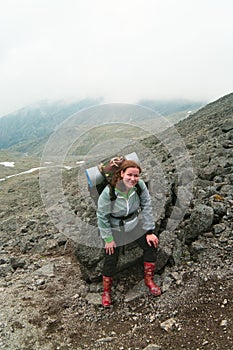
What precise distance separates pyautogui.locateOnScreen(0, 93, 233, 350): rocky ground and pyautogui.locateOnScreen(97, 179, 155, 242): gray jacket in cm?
153

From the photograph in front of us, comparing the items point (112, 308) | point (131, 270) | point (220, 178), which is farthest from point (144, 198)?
point (220, 178)

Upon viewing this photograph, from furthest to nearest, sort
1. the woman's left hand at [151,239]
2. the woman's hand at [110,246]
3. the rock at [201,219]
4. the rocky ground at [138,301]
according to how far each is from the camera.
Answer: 1. the rock at [201,219]
2. the woman's left hand at [151,239]
3. the woman's hand at [110,246]
4. the rocky ground at [138,301]

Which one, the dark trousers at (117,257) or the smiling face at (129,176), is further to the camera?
the dark trousers at (117,257)

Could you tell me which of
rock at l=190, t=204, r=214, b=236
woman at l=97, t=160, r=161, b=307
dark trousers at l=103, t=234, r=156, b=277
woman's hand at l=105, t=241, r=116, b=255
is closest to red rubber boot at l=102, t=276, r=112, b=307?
woman at l=97, t=160, r=161, b=307

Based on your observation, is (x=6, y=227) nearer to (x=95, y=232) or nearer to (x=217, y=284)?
(x=95, y=232)

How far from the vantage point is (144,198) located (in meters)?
7.14

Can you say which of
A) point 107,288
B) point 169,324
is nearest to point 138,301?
point 107,288

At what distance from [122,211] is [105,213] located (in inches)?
15.3

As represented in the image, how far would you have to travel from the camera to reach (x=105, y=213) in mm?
6824

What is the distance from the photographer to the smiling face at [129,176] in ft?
21.7

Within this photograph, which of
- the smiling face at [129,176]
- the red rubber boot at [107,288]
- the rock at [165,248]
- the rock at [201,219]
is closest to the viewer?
the smiling face at [129,176]

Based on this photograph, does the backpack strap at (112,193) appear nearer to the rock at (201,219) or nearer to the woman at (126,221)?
the woman at (126,221)

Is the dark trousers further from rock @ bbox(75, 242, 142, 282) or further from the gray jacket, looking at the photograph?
rock @ bbox(75, 242, 142, 282)

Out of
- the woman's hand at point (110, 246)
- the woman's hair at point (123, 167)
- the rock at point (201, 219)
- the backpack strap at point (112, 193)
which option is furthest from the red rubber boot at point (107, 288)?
the rock at point (201, 219)
